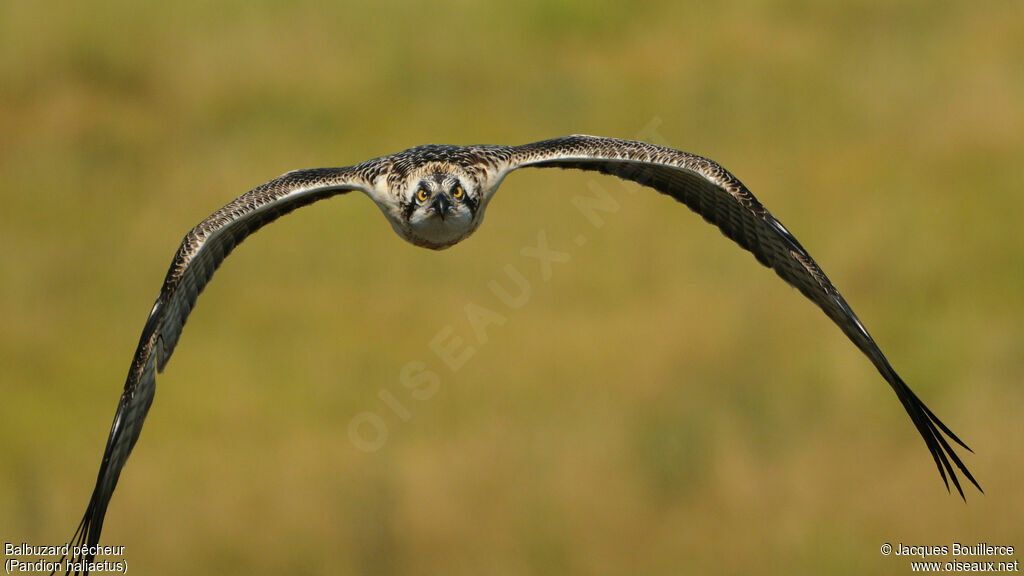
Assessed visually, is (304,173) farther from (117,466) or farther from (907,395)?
(907,395)

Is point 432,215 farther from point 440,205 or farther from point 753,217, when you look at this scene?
point 753,217

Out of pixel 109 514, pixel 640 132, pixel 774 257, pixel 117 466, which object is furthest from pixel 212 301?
pixel 774 257

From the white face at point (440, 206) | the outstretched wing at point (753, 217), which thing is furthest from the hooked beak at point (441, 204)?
the outstretched wing at point (753, 217)

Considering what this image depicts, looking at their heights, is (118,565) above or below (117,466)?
above

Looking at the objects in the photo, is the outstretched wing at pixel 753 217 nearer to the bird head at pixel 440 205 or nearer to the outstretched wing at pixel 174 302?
the bird head at pixel 440 205

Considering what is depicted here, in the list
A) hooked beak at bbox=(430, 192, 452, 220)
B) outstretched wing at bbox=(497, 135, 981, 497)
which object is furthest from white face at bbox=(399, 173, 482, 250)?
outstretched wing at bbox=(497, 135, 981, 497)

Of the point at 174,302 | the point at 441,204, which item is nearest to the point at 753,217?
the point at 441,204
